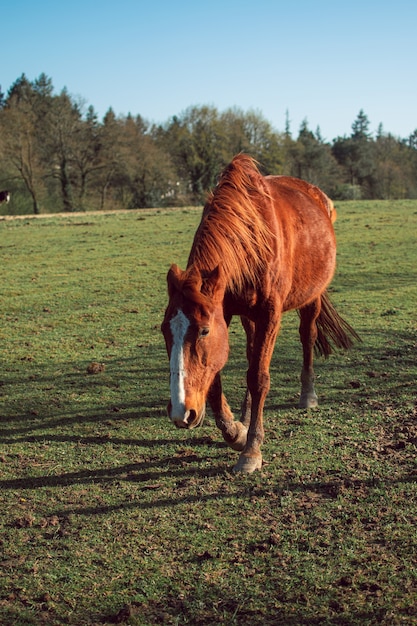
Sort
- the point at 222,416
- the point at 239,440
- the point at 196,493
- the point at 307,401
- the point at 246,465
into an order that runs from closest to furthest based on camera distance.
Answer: the point at 196,493, the point at 246,465, the point at 222,416, the point at 239,440, the point at 307,401

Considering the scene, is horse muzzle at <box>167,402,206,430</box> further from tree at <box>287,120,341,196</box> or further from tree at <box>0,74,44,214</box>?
tree at <box>287,120,341,196</box>

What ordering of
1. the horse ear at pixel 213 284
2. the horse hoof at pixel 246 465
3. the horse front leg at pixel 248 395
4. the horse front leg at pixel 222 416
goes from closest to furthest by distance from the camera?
the horse ear at pixel 213 284 < the horse hoof at pixel 246 465 < the horse front leg at pixel 222 416 < the horse front leg at pixel 248 395

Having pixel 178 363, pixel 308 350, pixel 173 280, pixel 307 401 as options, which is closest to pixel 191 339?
pixel 178 363

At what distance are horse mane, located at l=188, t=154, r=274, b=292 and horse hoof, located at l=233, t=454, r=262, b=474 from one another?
4.06 feet

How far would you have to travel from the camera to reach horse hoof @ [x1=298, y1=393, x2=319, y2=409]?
5.92 meters

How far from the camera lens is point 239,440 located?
4801mm

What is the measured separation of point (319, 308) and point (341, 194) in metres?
49.5

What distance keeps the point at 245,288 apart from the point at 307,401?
1891mm

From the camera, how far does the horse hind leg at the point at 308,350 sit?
5.96m

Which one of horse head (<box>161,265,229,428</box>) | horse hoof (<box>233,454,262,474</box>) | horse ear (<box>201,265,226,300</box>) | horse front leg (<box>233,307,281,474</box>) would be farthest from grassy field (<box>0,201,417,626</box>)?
horse ear (<box>201,265,226,300</box>)

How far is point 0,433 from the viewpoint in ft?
18.0

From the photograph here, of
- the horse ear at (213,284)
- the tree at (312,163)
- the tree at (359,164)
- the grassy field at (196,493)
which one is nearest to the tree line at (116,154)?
the tree at (312,163)

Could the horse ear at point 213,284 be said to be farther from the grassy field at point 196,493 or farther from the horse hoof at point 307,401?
the horse hoof at point 307,401

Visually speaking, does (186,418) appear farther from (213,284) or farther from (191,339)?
(213,284)
